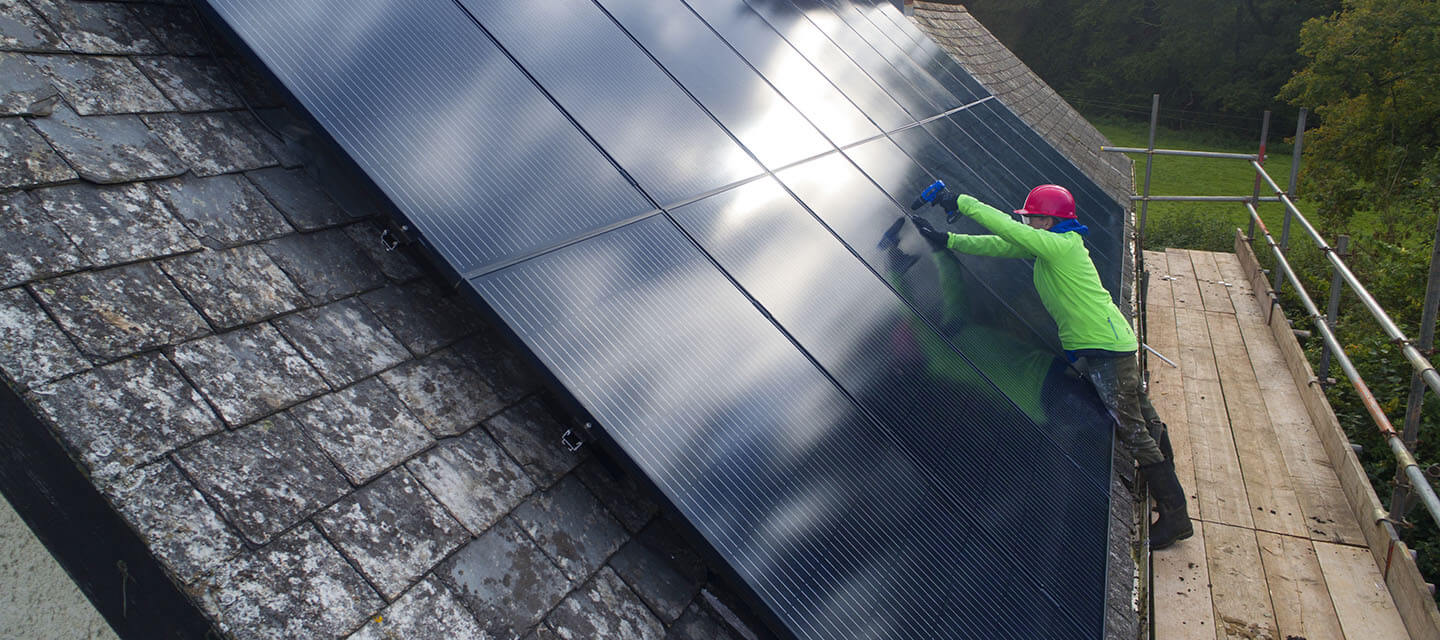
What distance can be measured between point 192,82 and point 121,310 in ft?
4.05

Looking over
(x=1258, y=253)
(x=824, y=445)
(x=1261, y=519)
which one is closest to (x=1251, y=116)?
(x=1258, y=253)

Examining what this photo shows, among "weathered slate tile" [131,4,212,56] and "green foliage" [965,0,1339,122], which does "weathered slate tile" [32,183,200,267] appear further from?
"green foliage" [965,0,1339,122]

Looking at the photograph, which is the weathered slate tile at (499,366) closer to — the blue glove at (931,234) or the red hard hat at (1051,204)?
the blue glove at (931,234)

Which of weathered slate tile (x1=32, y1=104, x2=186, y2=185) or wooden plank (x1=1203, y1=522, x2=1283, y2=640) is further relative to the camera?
wooden plank (x1=1203, y1=522, x2=1283, y2=640)

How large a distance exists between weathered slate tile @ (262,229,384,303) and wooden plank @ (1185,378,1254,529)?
6578 mm

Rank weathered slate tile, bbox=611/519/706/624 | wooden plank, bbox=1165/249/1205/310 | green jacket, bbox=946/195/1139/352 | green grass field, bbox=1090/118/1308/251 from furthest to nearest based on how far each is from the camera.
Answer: green grass field, bbox=1090/118/1308/251 → wooden plank, bbox=1165/249/1205/310 → green jacket, bbox=946/195/1139/352 → weathered slate tile, bbox=611/519/706/624

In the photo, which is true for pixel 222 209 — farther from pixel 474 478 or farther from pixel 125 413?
pixel 474 478

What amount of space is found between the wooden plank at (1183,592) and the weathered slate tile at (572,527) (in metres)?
4.24

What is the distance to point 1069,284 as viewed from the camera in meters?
5.57

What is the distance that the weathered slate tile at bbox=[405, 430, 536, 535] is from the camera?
265 centimetres

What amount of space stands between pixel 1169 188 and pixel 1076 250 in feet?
109

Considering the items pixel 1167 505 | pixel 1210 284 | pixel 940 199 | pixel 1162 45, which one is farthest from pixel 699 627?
pixel 1162 45

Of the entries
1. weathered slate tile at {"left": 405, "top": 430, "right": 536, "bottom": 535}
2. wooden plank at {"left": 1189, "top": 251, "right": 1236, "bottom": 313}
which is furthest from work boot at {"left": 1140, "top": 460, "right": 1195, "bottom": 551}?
wooden plank at {"left": 1189, "top": 251, "right": 1236, "bottom": 313}

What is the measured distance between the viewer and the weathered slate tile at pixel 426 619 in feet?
7.36
